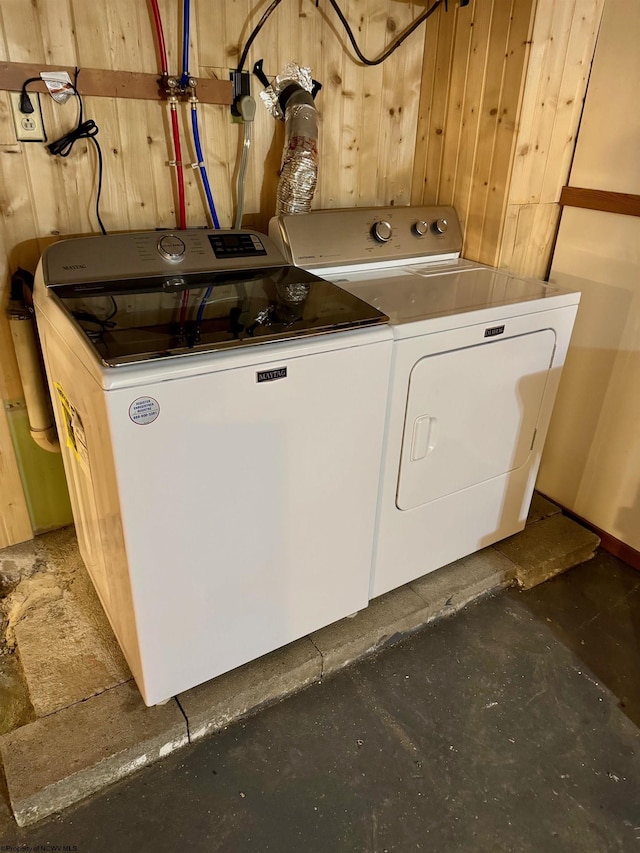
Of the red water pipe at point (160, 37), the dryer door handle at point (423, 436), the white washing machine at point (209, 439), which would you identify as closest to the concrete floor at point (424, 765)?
the white washing machine at point (209, 439)

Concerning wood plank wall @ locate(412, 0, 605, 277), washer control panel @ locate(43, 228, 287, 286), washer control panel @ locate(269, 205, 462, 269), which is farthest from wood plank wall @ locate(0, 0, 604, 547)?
washer control panel @ locate(43, 228, 287, 286)

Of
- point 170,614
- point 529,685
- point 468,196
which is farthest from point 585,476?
point 170,614

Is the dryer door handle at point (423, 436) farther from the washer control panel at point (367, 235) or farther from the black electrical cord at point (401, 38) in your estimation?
the black electrical cord at point (401, 38)

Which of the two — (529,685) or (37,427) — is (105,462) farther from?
(529,685)

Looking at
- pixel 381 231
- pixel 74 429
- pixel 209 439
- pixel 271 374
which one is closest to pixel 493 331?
pixel 381 231

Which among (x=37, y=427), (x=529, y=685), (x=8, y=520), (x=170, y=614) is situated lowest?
(x=529, y=685)

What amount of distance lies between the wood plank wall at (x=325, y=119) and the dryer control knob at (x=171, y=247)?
0.25 metres

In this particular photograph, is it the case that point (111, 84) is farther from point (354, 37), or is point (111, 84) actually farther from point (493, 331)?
point (493, 331)

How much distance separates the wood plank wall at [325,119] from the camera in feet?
5.52

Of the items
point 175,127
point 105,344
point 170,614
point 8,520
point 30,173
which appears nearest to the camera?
point 105,344

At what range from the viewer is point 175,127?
71.2 inches

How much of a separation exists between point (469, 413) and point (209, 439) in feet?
→ 2.72

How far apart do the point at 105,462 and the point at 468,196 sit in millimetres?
1610

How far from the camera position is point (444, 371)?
1.62 m
